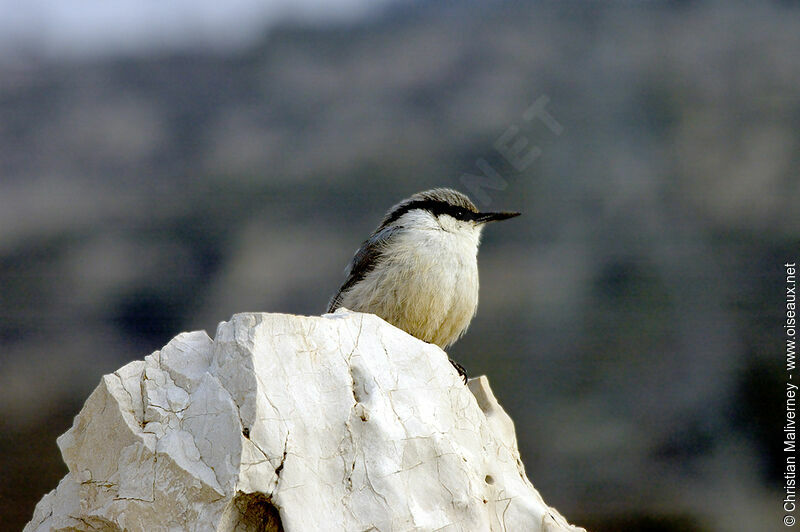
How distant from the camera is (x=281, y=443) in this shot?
7.19ft

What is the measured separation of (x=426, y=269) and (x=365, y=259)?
0.37 meters

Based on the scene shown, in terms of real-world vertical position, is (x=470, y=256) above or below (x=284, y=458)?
above

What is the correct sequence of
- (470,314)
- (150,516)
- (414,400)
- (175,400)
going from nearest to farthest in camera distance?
1. (150,516)
2. (175,400)
3. (414,400)
4. (470,314)

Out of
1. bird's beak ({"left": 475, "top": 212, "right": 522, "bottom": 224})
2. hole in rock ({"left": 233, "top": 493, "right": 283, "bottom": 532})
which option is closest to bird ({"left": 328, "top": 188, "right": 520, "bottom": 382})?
bird's beak ({"left": 475, "top": 212, "right": 522, "bottom": 224})

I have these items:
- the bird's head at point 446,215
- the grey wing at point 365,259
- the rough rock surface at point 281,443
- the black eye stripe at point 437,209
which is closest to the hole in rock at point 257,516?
the rough rock surface at point 281,443

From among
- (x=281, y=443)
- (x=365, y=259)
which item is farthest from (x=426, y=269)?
(x=281, y=443)

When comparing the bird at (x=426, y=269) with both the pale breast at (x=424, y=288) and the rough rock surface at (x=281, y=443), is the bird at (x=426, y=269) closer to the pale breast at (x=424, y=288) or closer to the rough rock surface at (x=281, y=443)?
the pale breast at (x=424, y=288)

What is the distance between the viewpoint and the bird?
3.36 meters

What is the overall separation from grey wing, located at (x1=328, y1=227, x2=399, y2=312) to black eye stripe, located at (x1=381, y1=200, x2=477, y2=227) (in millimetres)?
112

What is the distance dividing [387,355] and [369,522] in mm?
566

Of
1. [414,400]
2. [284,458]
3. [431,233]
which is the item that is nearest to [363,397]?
[414,400]

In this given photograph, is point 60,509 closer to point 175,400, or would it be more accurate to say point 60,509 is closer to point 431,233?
point 175,400

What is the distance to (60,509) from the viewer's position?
239 centimetres

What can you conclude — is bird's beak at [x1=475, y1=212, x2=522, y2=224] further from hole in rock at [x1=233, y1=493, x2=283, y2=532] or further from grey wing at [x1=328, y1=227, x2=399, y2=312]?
hole in rock at [x1=233, y1=493, x2=283, y2=532]
